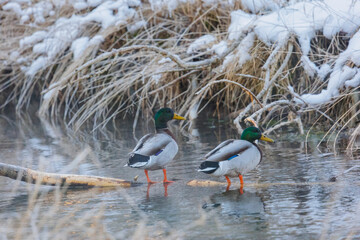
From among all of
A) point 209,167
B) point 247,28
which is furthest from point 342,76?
point 209,167

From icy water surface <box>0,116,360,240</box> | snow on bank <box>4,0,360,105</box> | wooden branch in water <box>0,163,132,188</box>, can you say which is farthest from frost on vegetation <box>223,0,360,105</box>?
wooden branch in water <box>0,163,132,188</box>

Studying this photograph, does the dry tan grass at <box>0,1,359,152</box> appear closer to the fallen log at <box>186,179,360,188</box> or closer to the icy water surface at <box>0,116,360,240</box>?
the icy water surface at <box>0,116,360,240</box>

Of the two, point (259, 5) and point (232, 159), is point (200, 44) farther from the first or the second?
point (232, 159)

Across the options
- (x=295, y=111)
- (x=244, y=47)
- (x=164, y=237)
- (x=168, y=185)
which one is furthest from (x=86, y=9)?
(x=164, y=237)

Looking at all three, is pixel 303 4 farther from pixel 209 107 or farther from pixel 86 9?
pixel 86 9

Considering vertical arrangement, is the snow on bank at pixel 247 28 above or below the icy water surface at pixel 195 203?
above

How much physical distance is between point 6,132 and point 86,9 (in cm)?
247

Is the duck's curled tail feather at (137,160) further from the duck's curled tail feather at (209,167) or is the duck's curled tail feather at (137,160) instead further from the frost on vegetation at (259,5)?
the frost on vegetation at (259,5)

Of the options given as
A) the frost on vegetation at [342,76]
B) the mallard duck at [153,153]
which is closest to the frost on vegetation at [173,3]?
the frost on vegetation at [342,76]

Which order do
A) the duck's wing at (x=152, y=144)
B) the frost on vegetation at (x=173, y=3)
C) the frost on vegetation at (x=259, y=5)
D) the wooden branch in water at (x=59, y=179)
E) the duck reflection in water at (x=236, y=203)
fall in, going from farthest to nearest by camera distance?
1. the frost on vegetation at (x=173, y=3)
2. the frost on vegetation at (x=259, y=5)
3. the duck's wing at (x=152, y=144)
4. the wooden branch in water at (x=59, y=179)
5. the duck reflection in water at (x=236, y=203)

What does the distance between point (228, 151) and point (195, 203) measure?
72 centimetres

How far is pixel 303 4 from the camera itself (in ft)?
26.1

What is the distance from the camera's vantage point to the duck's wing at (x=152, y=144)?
5.94m

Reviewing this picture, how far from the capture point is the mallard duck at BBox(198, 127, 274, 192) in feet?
18.2
